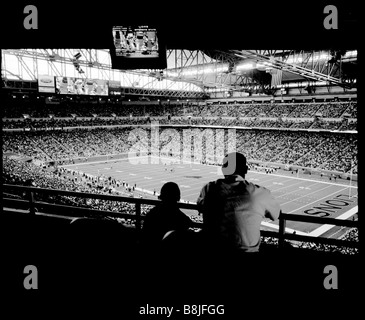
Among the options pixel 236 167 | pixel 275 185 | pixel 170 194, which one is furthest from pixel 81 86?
pixel 236 167

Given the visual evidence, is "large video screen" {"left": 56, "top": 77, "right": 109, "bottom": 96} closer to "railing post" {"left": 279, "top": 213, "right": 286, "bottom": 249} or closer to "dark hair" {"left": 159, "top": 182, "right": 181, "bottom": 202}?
"dark hair" {"left": 159, "top": 182, "right": 181, "bottom": 202}

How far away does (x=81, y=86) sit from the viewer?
4188 centimetres

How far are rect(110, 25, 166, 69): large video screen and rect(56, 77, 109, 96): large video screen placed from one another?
3862cm

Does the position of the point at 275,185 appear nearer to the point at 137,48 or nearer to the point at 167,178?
the point at 167,178

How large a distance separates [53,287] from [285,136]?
144 feet

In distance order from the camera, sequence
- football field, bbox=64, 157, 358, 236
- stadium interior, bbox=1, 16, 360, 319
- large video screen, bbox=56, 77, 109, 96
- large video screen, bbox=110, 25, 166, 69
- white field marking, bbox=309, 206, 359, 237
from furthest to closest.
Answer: large video screen, bbox=56, 77, 109, 96
football field, bbox=64, 157, 358, 236
white field marking, bbox=309, 206, 359, 237
large video screen, bbox=110, 25, 166, 69
stadium interior, bbox=1, 16, 360, 319

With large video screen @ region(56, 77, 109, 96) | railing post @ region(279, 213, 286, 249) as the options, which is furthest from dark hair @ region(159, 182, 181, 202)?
large video screen @ region(56, 77, 109, 96)

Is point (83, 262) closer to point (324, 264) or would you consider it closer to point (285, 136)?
point (324, 264)

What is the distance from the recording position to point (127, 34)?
4207mm

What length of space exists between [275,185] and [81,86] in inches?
1184

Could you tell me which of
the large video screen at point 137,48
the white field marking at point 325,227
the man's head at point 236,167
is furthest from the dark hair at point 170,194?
the white field marking at point 325,227

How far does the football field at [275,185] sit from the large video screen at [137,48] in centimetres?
1470

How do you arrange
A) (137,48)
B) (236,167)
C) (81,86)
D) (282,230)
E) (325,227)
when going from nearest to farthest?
(236,167)
(282,230)
(137,48)
(325,227)
(81,86)

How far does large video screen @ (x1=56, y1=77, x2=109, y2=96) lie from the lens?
3994cm
